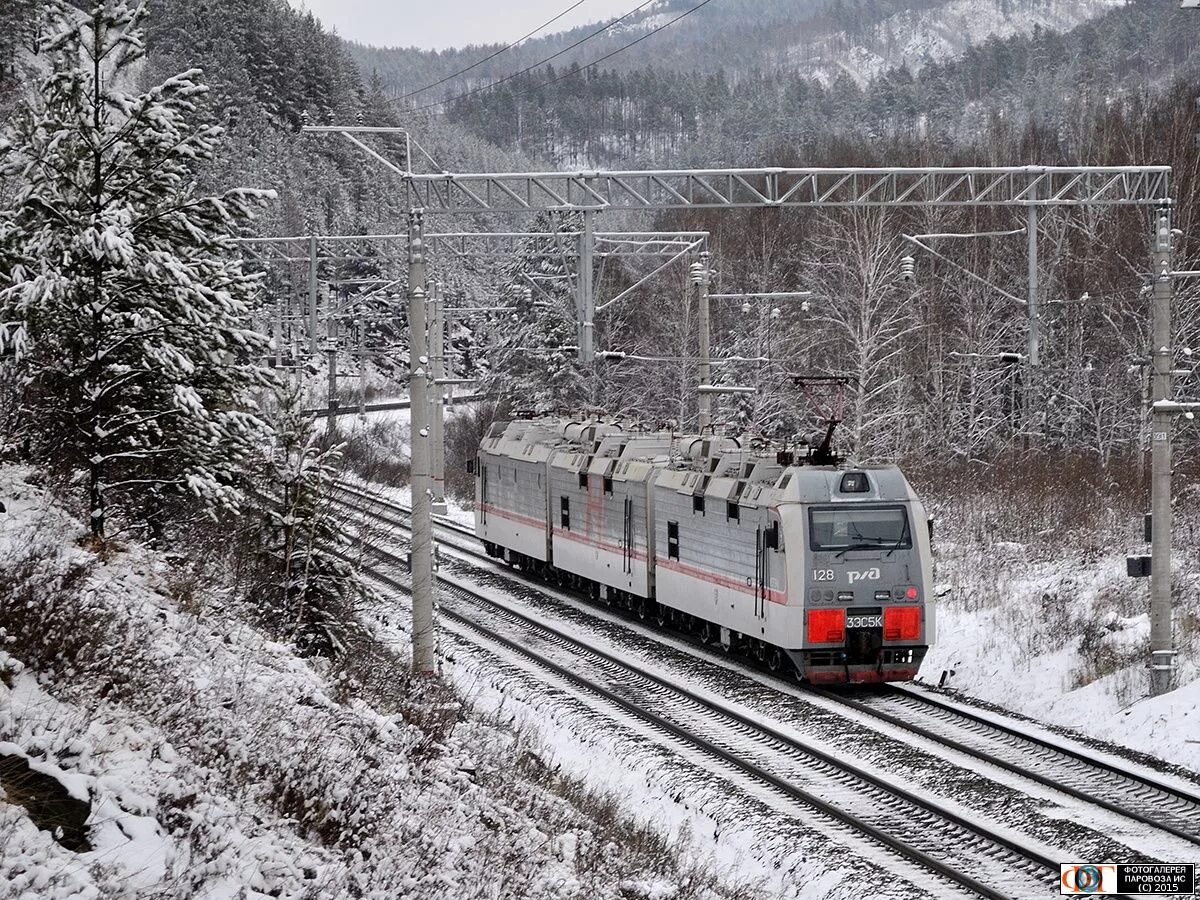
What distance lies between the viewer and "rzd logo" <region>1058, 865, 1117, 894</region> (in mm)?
11680

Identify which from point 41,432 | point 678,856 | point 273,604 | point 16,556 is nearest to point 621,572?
point 273,604

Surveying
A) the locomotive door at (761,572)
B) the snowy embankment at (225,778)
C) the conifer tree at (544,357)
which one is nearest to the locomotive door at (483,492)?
the locomotive door at (761,572)

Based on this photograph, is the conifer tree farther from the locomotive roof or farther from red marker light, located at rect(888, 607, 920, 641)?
red marker light, located at rect(888, 607, 920, 641)

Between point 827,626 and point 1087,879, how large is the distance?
296 inches

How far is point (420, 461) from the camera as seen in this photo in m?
16.6

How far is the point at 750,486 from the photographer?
20641 millimetres

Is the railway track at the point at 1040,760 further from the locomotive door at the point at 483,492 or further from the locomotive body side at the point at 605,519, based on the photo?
the locomotive door at the point at 483,492

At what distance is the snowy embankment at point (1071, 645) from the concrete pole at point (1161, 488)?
0.41 meters

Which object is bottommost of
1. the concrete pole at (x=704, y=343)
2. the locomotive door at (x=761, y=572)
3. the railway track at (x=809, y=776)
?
the railway track at (x=809, y=776)

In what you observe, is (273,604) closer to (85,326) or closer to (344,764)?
(85,326)

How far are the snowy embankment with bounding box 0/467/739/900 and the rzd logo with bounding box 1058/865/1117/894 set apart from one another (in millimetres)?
2843

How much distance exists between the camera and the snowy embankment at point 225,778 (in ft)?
25.8

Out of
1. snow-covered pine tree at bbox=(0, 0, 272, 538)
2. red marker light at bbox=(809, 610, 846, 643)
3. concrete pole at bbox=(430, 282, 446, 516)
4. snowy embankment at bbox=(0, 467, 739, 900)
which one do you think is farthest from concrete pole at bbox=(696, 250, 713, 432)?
snowy embankment at bbox=(0, 467, 739, 900)

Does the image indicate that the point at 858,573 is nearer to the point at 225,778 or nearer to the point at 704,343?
the point at 704,343
